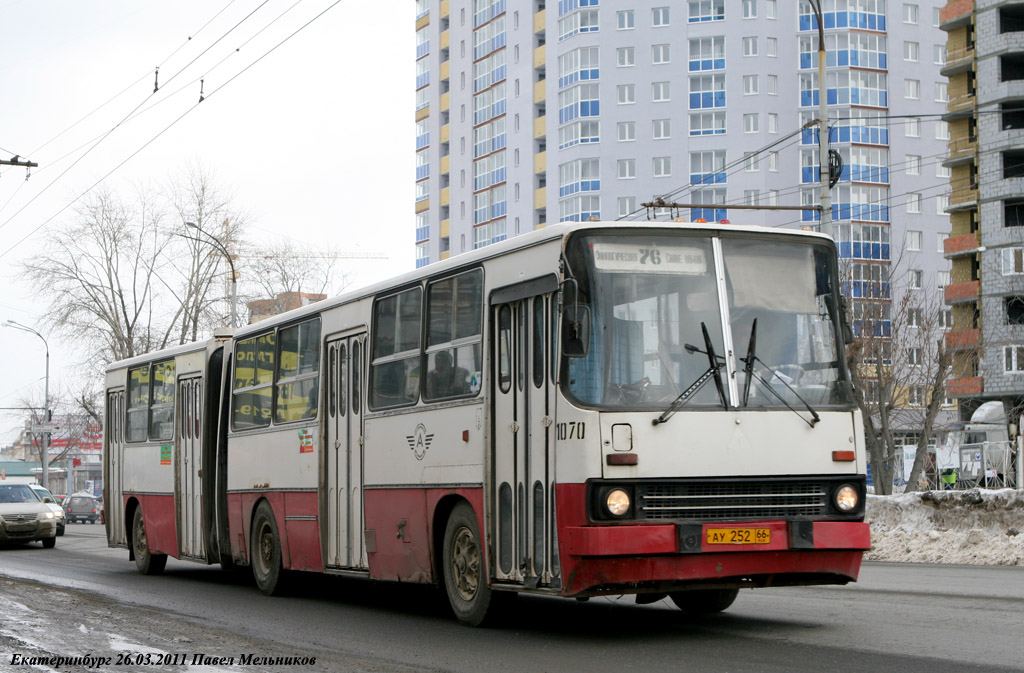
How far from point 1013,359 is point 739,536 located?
208 ft

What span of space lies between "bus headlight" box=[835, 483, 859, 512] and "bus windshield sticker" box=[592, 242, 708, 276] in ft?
6.02

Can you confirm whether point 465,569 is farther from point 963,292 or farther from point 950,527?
point 963,292

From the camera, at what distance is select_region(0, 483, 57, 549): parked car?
31.0 meters

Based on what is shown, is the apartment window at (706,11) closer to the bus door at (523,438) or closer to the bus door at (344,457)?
the bus door at (344,457)

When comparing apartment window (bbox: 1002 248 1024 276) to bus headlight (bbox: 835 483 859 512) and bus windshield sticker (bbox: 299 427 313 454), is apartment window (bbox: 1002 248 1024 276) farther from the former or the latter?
bus headlight (bbox: 835 483 859 512)

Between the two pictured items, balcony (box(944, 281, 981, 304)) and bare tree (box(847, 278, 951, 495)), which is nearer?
bare tree (box(847, 278, 951, 495))

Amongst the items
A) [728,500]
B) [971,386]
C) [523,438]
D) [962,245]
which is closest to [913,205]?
[962,245]

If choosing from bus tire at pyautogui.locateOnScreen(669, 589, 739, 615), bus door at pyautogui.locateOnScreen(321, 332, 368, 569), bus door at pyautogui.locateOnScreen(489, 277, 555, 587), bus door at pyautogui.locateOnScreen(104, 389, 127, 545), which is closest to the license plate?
bus door at pyautogui.locateOnScreen(489, 277, 555, 587)

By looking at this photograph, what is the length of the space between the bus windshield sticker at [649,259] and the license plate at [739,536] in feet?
6.10

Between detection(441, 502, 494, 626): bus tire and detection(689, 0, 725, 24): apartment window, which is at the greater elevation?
detection(689, 0, 725, 24): apartment window

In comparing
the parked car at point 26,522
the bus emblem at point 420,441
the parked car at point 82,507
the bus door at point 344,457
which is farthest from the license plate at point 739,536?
the parked car at point 82,507

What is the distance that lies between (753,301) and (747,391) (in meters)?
0.69

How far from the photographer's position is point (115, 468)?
21.8 meters

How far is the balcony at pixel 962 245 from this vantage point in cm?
7212
